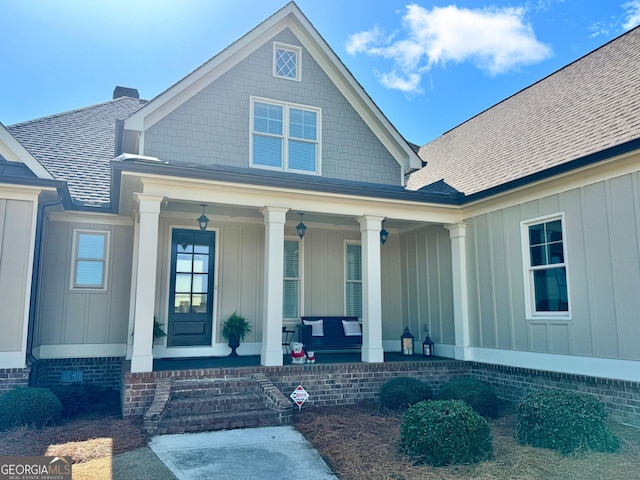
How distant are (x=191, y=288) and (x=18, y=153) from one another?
12.3 feet

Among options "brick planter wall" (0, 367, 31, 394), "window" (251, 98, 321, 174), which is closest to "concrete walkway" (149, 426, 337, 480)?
"brick planter wall" (0, 367, 31, 394)

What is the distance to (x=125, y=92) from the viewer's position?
14727 mm

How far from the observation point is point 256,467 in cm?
468

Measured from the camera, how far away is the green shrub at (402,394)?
23.0 ft

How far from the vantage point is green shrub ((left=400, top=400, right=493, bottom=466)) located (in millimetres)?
4676

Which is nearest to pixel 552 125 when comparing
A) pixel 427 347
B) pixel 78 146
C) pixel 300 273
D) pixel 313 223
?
pixel 427 347

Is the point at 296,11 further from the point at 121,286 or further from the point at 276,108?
the point at 121,286

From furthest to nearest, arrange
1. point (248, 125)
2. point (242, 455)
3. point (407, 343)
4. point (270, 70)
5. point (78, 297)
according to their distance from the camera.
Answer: point (407, 343)
point (270, 70)
point (248, 125)
point (78, 297)
point (242, 455)

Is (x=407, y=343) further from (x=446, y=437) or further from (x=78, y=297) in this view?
→ (x=78, y=297)

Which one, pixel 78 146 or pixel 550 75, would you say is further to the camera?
pixel 78 146

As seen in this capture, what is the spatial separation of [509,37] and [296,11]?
22.1 ft

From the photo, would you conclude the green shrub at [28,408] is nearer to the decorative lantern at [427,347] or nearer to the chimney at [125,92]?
the decorative lantern at [427,347]

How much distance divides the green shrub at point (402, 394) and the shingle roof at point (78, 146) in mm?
6261

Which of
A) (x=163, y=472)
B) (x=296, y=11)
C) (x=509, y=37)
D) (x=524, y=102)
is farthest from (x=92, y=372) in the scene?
(x=509, y=37)
